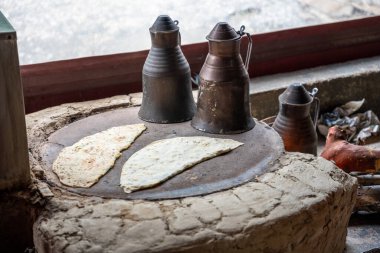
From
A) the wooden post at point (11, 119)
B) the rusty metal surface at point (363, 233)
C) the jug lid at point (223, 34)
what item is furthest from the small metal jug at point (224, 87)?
the wooden post at point (11, 119)

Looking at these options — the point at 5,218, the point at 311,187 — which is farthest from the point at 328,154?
the point at 5,218

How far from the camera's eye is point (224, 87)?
2.81 metres

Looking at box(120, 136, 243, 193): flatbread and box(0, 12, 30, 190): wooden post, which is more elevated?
box(0, 12, 30, 190): wooden post

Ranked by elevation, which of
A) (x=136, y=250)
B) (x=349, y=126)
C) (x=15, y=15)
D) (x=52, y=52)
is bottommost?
(x=349, y=126)

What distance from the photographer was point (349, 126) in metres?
4.09

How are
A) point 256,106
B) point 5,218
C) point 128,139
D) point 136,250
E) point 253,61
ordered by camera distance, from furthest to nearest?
point 253,61
point 256,106
point 128,139
point 5,218
point 136,250

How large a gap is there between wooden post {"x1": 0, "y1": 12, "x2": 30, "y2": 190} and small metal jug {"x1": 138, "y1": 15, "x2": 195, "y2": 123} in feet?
2.94

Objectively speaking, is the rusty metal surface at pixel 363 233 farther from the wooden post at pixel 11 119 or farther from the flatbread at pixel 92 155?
the wooden post at pixel 11 119

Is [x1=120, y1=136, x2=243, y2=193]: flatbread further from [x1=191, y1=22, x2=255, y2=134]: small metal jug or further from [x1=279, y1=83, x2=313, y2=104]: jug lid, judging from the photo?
[x1=279, y1=83, x2=313, y2=104]: jug lid

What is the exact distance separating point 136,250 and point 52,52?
209cm

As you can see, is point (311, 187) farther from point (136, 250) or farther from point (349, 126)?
point (349, 126)

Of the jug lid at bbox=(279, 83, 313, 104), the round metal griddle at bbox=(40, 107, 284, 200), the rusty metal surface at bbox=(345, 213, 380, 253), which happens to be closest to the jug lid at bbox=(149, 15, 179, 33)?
the round metal griddle at bbox=(40, 107, 284, 200)

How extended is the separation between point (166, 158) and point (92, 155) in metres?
0.37

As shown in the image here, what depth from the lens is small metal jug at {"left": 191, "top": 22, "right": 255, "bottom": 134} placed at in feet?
9.14
